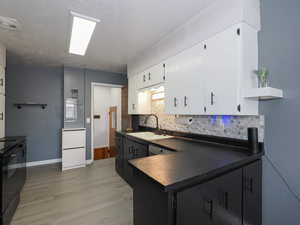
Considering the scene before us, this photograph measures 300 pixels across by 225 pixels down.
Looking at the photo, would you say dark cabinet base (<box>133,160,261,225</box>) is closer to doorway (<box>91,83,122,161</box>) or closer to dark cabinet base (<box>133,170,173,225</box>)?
dark cabinet base (<box>133,170,173,225</box>)

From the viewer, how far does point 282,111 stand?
4.83ft

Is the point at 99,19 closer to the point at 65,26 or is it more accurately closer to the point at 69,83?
the point at 65,26

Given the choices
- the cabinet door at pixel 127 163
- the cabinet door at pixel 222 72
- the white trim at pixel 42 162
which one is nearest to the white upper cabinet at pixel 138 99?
the cabinet door at pixel 127 163

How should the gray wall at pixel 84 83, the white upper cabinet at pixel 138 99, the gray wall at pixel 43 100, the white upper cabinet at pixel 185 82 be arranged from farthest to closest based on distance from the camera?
1. the gray wall at pixel 84 83
2. the gray wall at pixel 43 100
3. the white upper cabinet at pixel 138 99
4. the white upper cabinet at pixel 185 82

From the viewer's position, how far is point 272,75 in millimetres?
1546

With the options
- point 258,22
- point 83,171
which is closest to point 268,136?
point 258,22

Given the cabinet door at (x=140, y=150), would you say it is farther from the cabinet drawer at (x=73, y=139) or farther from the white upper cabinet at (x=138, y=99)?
the cabinet drawer at (x=73, y=139)

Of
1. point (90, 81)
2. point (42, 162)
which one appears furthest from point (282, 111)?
point (42, 162)

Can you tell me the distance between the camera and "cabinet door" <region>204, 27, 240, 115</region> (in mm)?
1489

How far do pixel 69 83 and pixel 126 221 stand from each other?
353 centimetres

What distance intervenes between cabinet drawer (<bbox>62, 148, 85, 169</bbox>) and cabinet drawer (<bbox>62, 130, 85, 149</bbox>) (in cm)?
12

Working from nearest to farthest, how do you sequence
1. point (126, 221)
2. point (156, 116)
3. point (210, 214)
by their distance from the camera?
1. point (210, 214)
2. point (126, 221)
3. point (156, 116)

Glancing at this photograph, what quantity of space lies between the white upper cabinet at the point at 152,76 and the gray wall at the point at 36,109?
261 cm

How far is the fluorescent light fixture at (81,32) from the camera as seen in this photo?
6.14 feet
